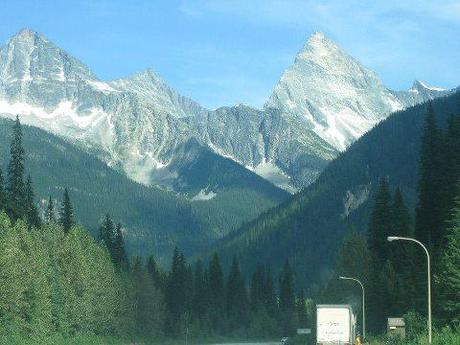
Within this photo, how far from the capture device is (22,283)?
274 feet

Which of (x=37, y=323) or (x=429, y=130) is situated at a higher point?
(x=429, y=130)

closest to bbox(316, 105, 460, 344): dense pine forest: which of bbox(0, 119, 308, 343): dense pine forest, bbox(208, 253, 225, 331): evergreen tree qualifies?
bbox(0, 119, 308, 343): dense pine forest

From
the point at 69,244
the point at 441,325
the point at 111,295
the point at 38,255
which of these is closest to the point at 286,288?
the point at 111,295

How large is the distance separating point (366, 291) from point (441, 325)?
136 ft

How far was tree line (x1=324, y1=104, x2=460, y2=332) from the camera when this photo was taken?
223 feet

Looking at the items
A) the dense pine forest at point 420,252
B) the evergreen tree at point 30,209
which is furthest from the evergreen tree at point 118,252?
the dense pine forest at point 420,252

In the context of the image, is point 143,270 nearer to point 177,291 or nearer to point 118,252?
point 118,252

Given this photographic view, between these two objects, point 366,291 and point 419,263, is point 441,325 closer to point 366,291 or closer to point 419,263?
point 419,263

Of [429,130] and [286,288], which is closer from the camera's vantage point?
[429,130]

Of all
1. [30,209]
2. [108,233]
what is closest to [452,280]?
[30,209]

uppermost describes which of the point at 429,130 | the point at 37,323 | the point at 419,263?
the point at 429,130

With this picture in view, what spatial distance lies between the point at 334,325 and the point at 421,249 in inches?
820

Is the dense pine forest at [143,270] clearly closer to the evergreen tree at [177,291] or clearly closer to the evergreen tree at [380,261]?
the evergreen tree at [380,261]

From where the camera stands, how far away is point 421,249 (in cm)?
8938
